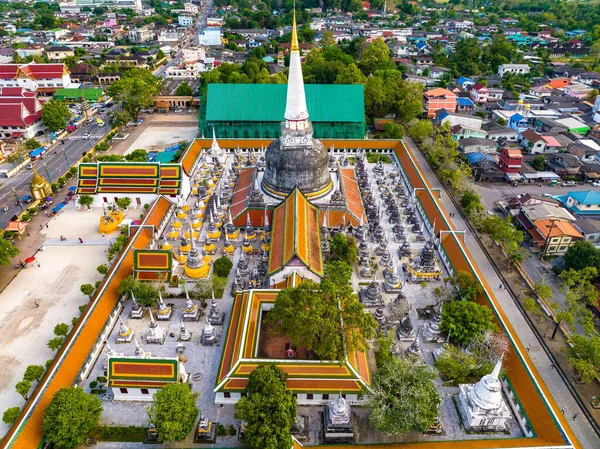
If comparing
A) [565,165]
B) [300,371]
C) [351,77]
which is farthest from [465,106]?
[300,371]

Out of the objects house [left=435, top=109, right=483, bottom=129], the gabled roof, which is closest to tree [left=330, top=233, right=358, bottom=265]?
the gabled roof

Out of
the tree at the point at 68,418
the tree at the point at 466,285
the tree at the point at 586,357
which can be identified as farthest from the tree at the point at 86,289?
the tree at the point at 586,357

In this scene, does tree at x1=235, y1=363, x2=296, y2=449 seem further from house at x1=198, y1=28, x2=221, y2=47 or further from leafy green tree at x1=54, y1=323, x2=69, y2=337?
house at x1=198, y1=28, x2=221, y2=47

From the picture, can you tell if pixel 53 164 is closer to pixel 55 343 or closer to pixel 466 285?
pixel 55 343

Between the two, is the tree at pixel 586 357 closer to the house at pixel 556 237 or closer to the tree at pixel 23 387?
the house at pixel 556 237

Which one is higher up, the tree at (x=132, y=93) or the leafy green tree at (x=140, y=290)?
the tree at (x=132, y=93)

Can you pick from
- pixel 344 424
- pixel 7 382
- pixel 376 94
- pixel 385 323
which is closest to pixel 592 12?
pixel 376 94

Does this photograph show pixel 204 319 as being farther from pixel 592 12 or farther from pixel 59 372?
pixel 592 12
